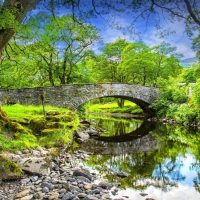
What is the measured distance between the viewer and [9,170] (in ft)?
15.0

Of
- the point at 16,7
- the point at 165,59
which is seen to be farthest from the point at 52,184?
the point at 165,59

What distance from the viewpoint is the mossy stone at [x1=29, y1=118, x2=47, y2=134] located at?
26.3ft

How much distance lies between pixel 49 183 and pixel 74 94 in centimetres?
1360

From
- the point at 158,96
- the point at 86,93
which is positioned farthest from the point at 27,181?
the point at 158,96

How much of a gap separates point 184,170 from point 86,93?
41.4 feet

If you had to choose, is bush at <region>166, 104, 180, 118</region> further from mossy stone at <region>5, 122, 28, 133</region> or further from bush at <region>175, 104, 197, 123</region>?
mossy stone at <region>5, 122, 28, 133</region>

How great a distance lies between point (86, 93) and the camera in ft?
60.6

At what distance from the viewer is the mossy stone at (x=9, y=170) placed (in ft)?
14.6

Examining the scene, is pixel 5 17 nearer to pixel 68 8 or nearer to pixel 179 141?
pixel 68 8

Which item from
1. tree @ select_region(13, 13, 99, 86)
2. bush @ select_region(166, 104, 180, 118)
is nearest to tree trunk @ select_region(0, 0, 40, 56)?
tree @ select_region(13, 13, 99, 86)

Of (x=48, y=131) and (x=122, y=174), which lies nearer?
(x=122, y=174)

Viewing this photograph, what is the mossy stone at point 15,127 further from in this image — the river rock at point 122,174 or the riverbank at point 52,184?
the river rock at point 122,174

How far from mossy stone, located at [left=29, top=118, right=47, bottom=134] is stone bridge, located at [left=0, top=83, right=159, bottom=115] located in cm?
831

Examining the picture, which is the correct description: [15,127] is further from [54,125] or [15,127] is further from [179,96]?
[179,96]
